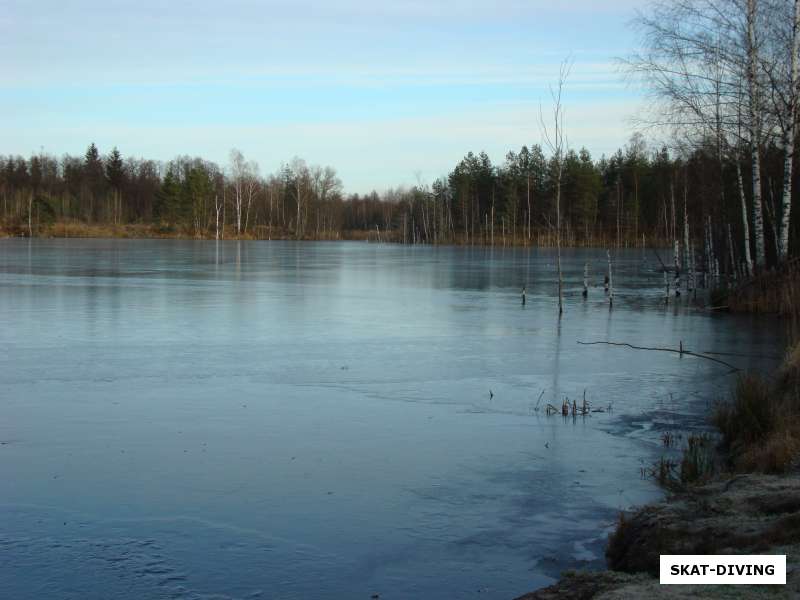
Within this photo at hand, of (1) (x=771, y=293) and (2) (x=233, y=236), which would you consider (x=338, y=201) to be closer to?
(2) (x=233, y=236)

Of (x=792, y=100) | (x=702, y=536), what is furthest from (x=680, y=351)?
(x=702, y=536)

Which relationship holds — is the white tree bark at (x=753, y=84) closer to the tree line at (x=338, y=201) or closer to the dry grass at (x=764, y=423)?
the dry grass at (x=764, y=423)

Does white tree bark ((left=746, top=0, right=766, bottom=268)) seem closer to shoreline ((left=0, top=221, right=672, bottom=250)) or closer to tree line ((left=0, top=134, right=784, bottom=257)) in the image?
tree line ((left=0, top=134, right=784, bottom=257))

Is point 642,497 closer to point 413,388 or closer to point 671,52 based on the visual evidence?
point 413,388

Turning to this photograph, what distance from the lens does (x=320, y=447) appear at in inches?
379

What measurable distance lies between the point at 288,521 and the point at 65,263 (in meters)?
40.2

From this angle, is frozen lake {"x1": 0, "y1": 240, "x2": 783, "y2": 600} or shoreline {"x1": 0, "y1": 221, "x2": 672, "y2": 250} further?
shoreline {"x1": 0, "y1": 221, "x2": 672, "y2": 250}

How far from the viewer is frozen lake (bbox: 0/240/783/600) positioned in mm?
6410

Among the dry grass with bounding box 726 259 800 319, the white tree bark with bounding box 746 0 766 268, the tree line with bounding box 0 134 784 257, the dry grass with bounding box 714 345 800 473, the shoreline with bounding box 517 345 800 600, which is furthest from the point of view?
the tree line with bounding box 0 134 784 257

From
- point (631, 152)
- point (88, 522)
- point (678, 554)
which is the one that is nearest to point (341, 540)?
point (88, 522)

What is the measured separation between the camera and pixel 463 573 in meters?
6.33

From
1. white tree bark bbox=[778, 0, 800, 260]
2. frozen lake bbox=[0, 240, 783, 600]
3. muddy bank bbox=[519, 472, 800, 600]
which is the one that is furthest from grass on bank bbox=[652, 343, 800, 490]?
white tree bark bbox=[778, 0, 800, 260]

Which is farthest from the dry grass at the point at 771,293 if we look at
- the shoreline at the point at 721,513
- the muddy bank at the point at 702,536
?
the muddy bank at the point at 702,536

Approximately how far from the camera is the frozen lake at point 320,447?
641 cm
